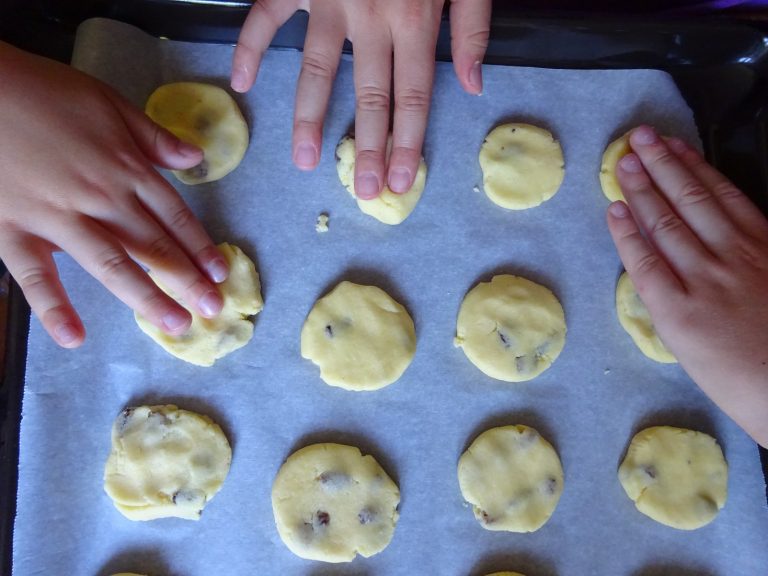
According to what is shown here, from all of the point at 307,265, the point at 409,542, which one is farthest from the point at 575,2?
the point at 409,542

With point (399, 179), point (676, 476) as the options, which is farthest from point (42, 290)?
point (676, 476)

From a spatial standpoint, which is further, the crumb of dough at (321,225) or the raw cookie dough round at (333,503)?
the crumb of dough at (321,225)

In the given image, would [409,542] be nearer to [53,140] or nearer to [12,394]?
[12,394]

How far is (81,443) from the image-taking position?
104 centimetres

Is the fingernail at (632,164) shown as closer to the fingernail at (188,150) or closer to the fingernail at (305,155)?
the fingernail at (305,155)

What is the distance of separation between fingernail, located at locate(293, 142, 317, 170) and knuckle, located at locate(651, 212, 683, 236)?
0.52 meters

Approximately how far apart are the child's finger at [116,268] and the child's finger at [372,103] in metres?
0.32

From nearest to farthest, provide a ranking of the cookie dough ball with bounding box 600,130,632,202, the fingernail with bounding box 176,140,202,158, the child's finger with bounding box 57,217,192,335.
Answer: the child's finger with bounding box 57,217,192,335, the fingernail with bounding box 176,140,202,158, the cookie dough ball with bounding box 600,130,632,202

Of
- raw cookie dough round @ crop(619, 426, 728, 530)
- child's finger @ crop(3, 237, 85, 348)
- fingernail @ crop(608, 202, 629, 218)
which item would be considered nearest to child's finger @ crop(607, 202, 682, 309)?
fingernail @ crop(608, 202, 629, 218)

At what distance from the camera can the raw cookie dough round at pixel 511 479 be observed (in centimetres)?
106

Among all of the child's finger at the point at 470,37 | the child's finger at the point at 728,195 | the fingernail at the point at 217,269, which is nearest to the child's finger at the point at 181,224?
the fingernail at the point at 217,269

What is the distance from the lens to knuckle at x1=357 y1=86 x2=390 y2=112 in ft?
3.56

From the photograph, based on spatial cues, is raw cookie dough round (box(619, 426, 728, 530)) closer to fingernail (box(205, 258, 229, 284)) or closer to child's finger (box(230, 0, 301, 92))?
fingernail (box(205, 258, 229, 284))

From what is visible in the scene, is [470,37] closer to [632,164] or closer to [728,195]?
[632,164]
